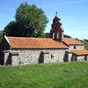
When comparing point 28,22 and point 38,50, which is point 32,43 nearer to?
point 38,50

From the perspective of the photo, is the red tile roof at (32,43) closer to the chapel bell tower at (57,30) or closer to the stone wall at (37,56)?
the stone wall at (37,56)

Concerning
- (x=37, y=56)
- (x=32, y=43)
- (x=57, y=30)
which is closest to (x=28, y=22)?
(x=57, y=30)

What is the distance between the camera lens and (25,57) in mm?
39500

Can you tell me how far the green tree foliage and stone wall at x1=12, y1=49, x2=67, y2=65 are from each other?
16931mm

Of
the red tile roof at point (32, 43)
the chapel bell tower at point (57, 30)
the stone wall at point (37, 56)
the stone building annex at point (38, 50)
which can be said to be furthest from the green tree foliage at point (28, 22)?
the stone wall at point (37, 56)

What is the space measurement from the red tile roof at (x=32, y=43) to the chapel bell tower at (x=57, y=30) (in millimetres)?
1665

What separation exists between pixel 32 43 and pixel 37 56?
8.47ft

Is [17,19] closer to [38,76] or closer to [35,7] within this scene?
[35,7]

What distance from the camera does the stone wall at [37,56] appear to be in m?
38.8

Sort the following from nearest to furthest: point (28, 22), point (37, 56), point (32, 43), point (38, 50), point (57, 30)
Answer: point (37, 56)
point (38, 50)
point (32, 43)
point (57, 30)
point (28, 22)

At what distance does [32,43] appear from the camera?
137 feet

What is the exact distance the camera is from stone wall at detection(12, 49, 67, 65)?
3881 centimetres

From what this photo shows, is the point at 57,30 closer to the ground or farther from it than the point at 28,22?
closer to the ground

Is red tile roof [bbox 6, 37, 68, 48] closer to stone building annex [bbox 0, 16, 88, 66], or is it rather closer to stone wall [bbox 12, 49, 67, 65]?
stone building annex [bbox 0, 16, 88, 66]
